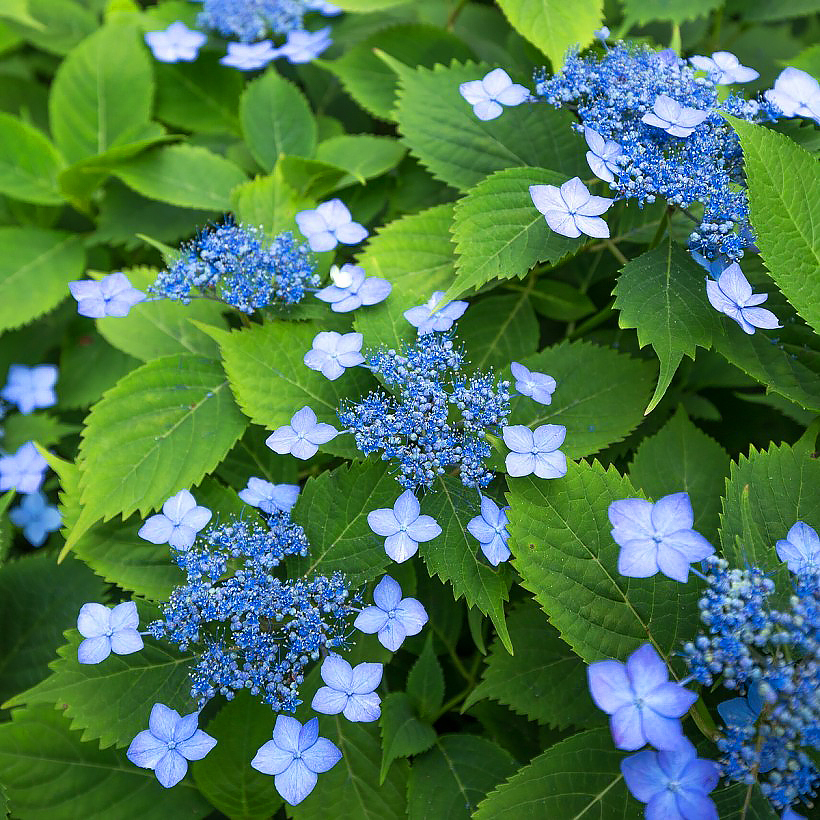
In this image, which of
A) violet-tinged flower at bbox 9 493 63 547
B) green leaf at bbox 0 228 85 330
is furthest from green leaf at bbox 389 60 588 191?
violet-tinged flower at bbox 9 493 63 547

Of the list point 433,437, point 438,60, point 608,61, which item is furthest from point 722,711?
point 438,60

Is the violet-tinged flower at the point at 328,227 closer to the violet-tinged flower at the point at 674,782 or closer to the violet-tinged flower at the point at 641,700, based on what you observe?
the violet-tinged flower at the point at 641,700

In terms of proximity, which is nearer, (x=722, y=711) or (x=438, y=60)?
(x=722, y=711)

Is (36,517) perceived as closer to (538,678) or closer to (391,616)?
(391,616)

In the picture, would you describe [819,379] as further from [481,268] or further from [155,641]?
[155,641]

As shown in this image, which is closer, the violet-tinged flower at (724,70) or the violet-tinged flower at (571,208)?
the violet-tinged flower at (571,208)

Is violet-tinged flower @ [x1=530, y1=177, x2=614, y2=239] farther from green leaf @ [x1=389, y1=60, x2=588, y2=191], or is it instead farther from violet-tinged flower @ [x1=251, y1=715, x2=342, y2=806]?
violet-tinged flower @ [x1=251, y1=715, x2=342, y2=806]

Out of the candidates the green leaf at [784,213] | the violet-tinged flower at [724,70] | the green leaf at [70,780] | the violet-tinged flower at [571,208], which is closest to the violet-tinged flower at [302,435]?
the violet-tinged flower at [571,208]
